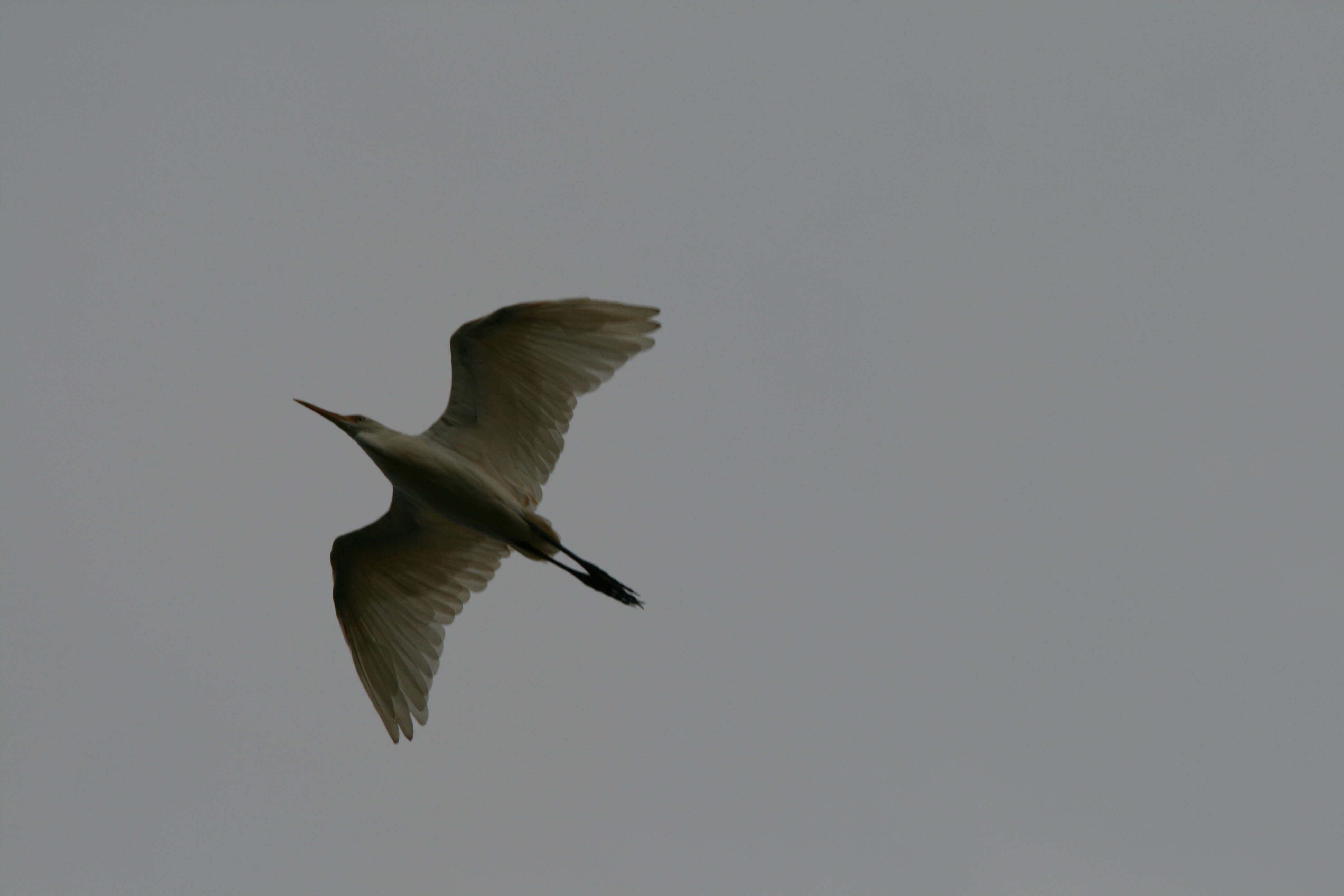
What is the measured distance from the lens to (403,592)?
1416 centimetres

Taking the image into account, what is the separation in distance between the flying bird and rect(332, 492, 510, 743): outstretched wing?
0.04 feet

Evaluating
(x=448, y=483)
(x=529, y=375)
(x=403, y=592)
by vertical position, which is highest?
(x=529, y=375)

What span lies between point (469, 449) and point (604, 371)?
4.85 feet

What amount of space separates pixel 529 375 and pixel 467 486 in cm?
115

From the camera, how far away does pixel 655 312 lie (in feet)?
41.5

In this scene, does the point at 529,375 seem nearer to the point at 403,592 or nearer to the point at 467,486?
the point at 467,486

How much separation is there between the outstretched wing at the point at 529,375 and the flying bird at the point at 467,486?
10mm

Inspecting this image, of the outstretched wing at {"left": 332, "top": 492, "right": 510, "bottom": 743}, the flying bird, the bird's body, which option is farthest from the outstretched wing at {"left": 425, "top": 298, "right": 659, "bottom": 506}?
the outstretched wing at {"left": 332, "top": 492, "right": 510, "bottom": 743}

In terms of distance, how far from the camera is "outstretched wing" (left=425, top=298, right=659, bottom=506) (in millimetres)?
12617

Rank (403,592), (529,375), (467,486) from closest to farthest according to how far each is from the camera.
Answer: (467,486) → (529,375) → (403,592)

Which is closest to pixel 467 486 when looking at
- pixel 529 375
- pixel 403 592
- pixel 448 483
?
pixel 448 483

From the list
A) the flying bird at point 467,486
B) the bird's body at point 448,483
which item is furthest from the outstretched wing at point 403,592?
the bird's body at point 448,483

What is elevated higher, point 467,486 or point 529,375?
point 529,375

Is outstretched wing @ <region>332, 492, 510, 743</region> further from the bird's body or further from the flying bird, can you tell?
the bird's body
